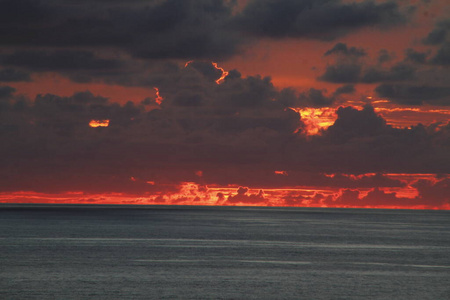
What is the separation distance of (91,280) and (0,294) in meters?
7.25

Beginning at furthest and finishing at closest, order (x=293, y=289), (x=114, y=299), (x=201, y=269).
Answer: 1. (x=201, y=269)
2. (x=293, y=289)
3. (x=114, y=299)

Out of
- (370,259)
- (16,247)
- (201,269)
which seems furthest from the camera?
(16,247)

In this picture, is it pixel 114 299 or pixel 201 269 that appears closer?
pixel 114 299

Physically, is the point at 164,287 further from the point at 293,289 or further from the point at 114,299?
the point at 293,289

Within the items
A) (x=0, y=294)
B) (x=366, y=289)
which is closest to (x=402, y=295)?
(x=366, y=289)

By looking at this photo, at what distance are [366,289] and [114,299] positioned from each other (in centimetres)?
1395

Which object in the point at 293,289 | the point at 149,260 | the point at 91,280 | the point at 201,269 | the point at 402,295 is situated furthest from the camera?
the point at 149,260

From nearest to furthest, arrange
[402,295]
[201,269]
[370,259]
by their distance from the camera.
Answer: [402,295] → [201,269] → [370,259]

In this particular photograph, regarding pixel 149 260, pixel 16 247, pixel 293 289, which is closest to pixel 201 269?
pixel 149 260

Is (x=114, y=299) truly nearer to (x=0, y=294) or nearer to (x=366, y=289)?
(x=0, y=294)

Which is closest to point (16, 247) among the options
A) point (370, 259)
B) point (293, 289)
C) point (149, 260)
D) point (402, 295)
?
point (149, 260)

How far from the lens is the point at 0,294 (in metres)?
31.3

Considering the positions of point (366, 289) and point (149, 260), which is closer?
point (366, 289)

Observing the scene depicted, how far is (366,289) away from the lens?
35.4 metres
